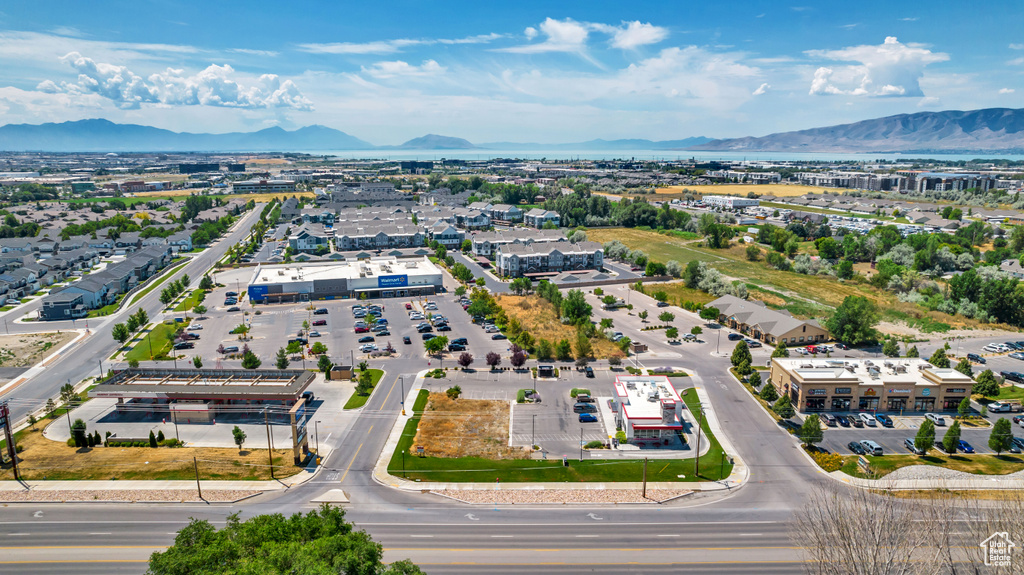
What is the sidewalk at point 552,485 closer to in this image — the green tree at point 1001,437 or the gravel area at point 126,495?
the gravel area at point 126,495

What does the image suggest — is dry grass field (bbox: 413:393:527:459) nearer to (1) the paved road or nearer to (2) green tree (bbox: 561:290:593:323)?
(2) green tree (bbox: 561:290:593:323)

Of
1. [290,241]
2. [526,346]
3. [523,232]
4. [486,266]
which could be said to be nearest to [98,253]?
[290,241]

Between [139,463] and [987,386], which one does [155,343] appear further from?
[987,386]

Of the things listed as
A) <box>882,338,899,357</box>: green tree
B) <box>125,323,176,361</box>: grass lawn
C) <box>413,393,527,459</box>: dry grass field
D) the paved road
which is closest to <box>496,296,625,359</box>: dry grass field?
<box>413,393,527,459</box>: dry grass field

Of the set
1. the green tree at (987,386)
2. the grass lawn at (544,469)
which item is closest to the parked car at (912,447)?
the green tree at (987,386)

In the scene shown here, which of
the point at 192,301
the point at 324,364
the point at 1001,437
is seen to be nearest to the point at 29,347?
the point at 192,301

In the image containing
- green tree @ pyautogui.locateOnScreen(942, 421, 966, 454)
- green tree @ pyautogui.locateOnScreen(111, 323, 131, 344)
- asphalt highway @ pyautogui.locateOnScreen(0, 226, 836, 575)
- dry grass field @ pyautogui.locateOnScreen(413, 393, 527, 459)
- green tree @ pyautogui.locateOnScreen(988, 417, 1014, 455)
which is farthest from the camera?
green tree @ pyautogui.locateOnScreen(111, 323, 131, 344)
